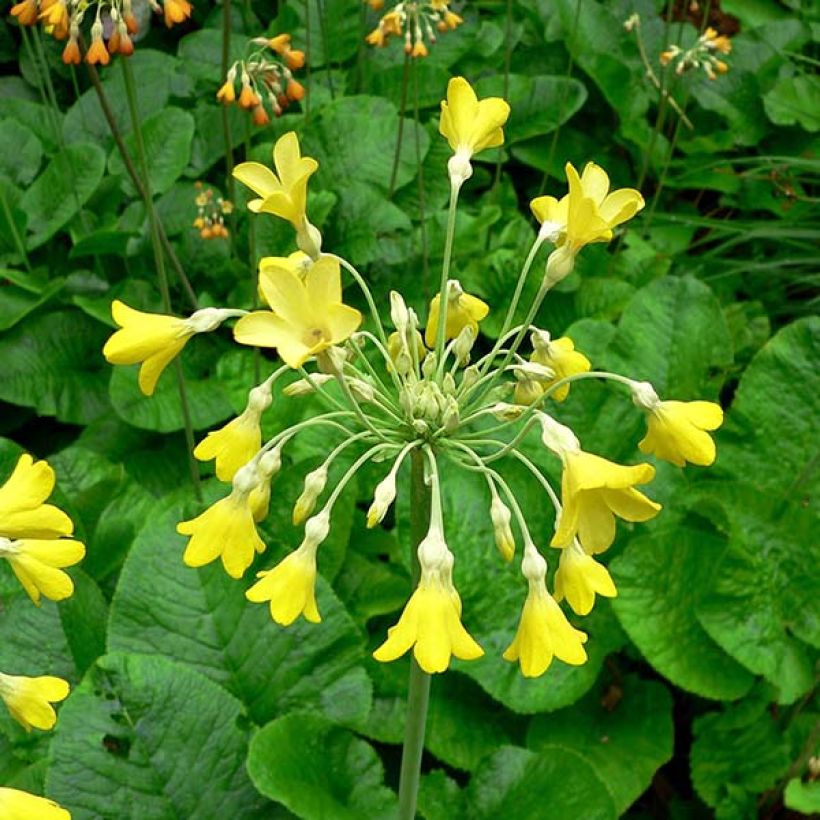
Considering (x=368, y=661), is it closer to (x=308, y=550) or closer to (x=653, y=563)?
(x=653, y=563)

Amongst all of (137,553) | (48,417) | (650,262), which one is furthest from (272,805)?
(650,262)

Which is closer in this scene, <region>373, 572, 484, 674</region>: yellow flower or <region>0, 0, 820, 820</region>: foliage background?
<region>373, 572, 484, 674</region>: yellow flower

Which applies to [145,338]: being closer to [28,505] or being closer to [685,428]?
[28,505]

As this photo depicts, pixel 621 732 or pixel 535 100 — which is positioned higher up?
pixel 535 100

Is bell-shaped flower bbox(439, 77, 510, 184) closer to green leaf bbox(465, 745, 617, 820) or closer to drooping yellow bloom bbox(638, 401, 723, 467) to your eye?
drooping yellow bloom bbox(638, 401, 723, 467)

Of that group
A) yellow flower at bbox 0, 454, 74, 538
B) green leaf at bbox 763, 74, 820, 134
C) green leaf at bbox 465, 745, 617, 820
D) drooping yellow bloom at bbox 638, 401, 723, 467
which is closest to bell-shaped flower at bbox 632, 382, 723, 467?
drooping yellow bloom at bbox 638, 401, 723, 467

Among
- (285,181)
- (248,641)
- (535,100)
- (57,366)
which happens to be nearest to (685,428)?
(285,181)
